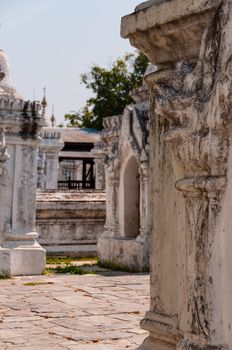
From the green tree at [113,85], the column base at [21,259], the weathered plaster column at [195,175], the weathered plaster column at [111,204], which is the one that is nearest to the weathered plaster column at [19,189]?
the column base at [21,259]

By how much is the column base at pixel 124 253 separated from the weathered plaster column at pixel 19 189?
1.65 metres

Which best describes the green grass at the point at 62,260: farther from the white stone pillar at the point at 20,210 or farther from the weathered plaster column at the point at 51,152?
the weathered plaster column at the point at 51,152

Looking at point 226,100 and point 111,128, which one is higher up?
point 111,128

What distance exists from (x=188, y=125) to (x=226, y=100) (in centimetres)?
24

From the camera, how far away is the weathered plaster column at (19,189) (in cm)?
961

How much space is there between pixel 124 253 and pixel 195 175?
27.1 feet

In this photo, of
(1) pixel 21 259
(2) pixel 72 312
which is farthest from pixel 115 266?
(2) pixel 72 312

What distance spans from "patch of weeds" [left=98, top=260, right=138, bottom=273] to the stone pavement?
1312 millimetres

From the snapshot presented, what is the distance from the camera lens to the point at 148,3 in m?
3.16

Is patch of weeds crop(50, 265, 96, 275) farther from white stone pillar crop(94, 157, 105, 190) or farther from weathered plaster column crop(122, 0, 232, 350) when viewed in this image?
white stone pillar crop(94, 157, 105, 190)

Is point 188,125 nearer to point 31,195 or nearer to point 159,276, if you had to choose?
point 159,276

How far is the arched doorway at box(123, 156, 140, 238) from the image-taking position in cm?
1122

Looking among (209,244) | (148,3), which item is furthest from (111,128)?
(209,244)

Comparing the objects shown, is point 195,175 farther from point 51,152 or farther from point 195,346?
point 51,152
